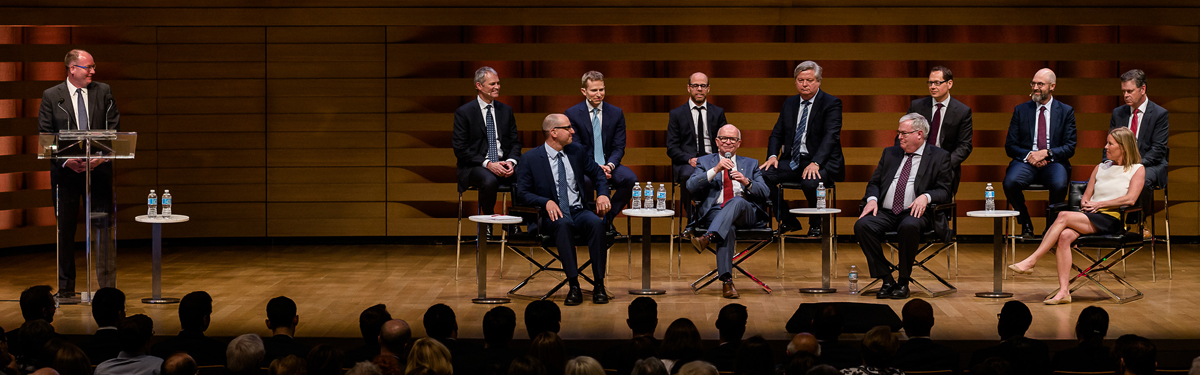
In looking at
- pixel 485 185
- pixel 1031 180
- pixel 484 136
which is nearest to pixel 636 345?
pixel 485 185

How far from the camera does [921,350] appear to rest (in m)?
3.64

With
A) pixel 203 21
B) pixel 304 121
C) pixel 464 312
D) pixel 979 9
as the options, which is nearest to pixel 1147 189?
pixel 979 9

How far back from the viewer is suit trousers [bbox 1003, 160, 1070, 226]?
6.75 m

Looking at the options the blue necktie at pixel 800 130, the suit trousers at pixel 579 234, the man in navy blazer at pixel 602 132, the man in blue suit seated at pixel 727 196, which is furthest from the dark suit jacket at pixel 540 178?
the blue necktie at pixel 800 130

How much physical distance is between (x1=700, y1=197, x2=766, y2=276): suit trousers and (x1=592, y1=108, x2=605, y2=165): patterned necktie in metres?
1.21

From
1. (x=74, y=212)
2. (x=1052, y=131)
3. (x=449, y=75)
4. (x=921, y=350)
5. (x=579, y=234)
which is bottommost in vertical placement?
(x=921, y=350)

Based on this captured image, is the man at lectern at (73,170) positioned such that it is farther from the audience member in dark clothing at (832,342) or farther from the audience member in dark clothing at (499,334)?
the audience member in dark clothing at (832,342)

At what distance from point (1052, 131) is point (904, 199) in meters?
1.57

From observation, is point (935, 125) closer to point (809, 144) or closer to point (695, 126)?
point (809, 144)

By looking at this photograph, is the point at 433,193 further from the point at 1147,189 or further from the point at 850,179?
the point at 1147,189

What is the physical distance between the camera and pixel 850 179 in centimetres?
891

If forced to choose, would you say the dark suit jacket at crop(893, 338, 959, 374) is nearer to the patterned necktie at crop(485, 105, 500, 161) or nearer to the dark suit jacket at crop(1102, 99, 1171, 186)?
the patterned necktie at crop(485, 105, 500, 161)

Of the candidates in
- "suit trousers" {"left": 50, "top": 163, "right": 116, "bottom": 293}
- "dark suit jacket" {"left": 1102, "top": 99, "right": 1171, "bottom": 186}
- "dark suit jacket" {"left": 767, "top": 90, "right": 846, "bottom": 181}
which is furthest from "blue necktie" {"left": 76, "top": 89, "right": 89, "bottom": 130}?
"dark suit jacket" {"left": 1102, "top": 99, "right": 1171, "bottom": 186}

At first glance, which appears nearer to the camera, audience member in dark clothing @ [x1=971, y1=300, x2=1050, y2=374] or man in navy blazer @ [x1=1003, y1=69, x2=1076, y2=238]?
audience member in dark clothing @ [x1=971, y1=300, x2=1050, y2=374]
